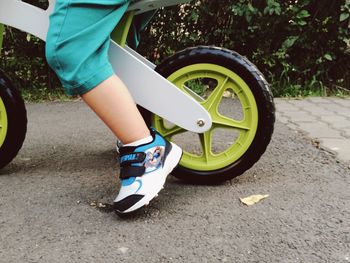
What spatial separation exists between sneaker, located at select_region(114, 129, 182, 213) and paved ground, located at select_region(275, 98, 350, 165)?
41.3 inches

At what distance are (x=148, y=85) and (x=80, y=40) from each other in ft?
1.18

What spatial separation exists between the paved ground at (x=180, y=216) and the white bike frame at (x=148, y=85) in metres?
0.31

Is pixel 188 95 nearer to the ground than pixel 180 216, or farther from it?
farther from it

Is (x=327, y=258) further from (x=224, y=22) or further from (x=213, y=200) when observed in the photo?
(x=224, y=22)

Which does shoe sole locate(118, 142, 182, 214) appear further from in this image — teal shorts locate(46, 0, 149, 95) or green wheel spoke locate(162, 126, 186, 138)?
teal shorts locate(46, 0, 149, 95)

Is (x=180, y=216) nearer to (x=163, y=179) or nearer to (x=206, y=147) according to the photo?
(x=163, y=179)

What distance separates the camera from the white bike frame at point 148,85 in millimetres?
2035

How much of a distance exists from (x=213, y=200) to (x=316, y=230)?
0.43 metres

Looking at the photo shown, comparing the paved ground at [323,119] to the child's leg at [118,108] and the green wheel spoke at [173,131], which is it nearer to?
the green wheel spoke at [173,131]

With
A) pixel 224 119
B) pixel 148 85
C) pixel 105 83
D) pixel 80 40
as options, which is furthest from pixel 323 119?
pixel 80 40

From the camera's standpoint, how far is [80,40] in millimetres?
1790

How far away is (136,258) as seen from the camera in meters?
1.59

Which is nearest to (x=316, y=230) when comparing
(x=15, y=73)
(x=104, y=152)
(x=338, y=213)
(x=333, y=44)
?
(x=338, y=213)

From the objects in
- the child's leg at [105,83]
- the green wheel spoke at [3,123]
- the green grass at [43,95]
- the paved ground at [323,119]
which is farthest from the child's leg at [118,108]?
the green grass at [43,95]
